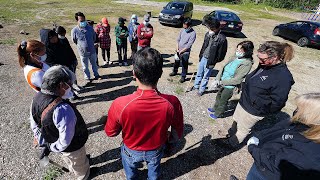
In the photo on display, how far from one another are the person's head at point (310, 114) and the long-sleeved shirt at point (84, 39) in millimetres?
5500

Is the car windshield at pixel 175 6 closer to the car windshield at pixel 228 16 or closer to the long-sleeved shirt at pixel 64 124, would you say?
the car windshield at pixel 228 16

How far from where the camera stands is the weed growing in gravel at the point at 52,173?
3.70m

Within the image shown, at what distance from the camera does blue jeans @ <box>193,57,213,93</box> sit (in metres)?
5.98

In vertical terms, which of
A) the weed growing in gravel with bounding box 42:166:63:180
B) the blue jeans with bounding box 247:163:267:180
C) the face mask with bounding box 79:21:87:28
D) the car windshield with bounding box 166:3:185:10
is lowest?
the weed growing in gravel with bounding box 42:166:63:180

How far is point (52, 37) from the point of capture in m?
4.72

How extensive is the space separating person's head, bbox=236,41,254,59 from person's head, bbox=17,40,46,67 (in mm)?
3875

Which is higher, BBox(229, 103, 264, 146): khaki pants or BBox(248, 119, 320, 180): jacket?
BBox(248, 119, 320, 180): jacket

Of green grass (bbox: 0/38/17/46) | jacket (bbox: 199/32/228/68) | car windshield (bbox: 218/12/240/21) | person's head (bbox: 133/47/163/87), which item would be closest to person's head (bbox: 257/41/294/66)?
jacket (bbox: 199/32/228/68)

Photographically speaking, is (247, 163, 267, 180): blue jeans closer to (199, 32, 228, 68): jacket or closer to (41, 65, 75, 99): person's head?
(41, 65, 75, 99): person's head

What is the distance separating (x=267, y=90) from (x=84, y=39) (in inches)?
195

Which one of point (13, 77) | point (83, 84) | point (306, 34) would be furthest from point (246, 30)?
point (13, 77)

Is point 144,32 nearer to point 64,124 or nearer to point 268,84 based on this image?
point 268,84

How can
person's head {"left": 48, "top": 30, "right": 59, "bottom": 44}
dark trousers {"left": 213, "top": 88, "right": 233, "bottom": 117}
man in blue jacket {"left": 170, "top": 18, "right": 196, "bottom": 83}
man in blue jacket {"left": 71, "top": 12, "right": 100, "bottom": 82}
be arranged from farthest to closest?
man in blue jacket {"left": 170, "top": 18, "right": 196, "bottom": 83} → man in blue jacket {"left": 71, "top": 12, "right": 100, "bottom": 82} → dark trousers {"left": 213, "top": 88, "right": 233, "bottom": 117} → person's head {"left": 48, "top": 30, "right": 59, "bottom": 44}

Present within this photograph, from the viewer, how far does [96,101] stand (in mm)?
6000
